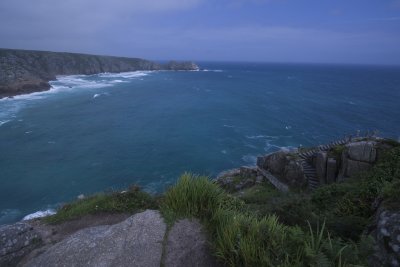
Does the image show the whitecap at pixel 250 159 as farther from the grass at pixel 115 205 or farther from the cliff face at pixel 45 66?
the cliff face at pixel 45 66

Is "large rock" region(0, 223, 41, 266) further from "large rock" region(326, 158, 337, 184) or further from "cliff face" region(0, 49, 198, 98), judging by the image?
"cliff face" region(0, 49, 198, 98)

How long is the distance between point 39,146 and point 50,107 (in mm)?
23442

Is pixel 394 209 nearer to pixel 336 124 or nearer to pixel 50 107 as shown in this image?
pixel 336 124

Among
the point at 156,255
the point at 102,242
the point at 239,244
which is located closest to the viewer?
the point at 239,244

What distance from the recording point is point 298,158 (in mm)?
20656

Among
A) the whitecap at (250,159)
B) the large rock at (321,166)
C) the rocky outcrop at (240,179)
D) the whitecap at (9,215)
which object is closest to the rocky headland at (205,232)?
the large rock at (321,166)

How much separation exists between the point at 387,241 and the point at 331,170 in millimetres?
13078

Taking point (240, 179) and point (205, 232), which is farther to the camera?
point (240, 179)

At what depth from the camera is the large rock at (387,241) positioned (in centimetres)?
557

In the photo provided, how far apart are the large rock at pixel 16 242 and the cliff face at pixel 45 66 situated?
2654 inches

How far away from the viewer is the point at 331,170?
18.2 meters

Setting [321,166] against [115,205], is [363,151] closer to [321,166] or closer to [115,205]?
[321,166]

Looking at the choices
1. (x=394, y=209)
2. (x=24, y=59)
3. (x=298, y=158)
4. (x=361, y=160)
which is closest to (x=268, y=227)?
(x=394, y=209)

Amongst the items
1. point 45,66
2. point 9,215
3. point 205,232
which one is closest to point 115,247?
point 205,232
